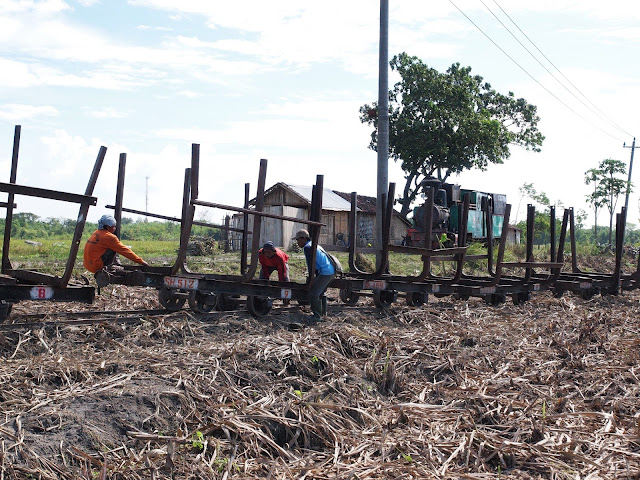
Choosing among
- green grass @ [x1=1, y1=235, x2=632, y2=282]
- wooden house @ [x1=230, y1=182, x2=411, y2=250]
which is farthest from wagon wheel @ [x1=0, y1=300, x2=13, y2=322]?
wooden house @ [x1=230, y1=182, x2=411, y2=250]

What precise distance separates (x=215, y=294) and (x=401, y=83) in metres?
31.9

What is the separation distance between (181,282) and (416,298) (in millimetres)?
4832

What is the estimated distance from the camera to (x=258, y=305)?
9828 mm

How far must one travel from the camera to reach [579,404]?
629cm

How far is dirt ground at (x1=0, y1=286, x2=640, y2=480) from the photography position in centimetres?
476

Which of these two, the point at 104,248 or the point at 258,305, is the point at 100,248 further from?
the point at 258,305

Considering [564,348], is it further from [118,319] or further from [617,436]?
[118,319]

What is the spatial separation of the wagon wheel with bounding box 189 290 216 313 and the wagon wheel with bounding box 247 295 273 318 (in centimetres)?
71

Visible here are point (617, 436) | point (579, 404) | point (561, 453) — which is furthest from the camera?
point (579, 404)

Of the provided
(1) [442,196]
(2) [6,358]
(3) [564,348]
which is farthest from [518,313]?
(1) [442,196]

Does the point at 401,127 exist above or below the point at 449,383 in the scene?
above

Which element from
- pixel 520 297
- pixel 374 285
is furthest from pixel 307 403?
pixel 520 297

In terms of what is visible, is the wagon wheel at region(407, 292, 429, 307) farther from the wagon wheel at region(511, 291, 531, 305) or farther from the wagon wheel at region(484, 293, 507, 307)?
the wagon wheel at region(511, 291, 531, 305)

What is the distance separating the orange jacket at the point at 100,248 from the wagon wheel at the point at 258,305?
1.69 meters
